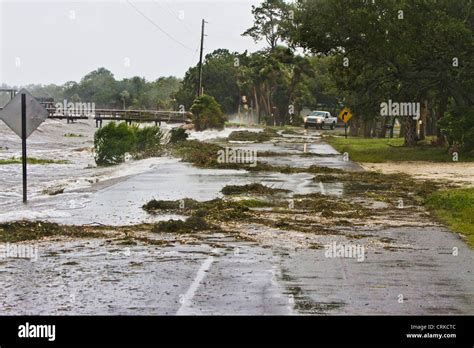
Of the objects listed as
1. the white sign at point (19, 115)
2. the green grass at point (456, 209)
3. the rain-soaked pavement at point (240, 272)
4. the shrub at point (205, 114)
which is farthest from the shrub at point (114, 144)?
the shrub at point (205, 114)

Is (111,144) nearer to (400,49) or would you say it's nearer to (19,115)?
(400,49)

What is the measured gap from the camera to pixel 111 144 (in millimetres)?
41812

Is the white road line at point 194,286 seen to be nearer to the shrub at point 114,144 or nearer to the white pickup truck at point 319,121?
the shrub at point 114,144

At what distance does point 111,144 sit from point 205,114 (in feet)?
132

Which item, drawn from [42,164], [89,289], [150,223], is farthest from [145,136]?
[89,289]

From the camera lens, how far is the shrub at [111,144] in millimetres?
41938

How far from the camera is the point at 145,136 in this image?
155 ft

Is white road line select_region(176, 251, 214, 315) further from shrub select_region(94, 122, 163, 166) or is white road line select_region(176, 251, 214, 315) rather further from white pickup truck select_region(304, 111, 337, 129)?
white pickup truck select_region(304, 111, 337, 129)

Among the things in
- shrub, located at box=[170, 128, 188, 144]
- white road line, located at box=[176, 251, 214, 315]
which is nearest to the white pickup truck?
shrub, located at box=[170, 128, 188, 144]

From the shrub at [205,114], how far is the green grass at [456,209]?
58.9 m

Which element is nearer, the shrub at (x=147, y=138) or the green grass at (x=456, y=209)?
the green grass at (x=456, y=209)
